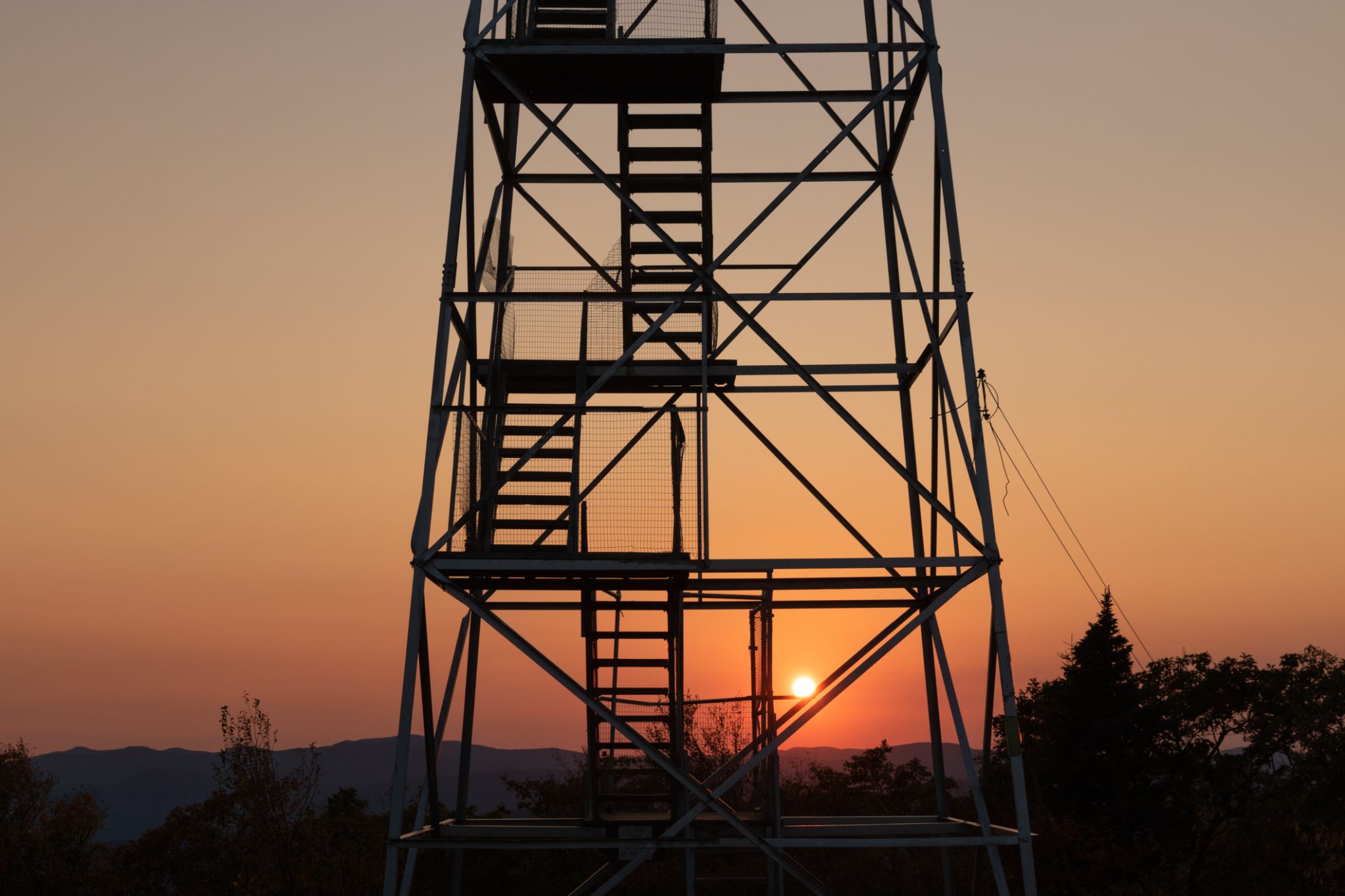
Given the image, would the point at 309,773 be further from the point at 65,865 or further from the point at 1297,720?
the point at 1297,720

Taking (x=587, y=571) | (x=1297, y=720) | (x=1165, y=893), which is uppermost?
(x=1297, y=720)

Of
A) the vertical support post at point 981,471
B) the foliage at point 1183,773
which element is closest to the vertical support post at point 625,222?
the vertical support post at point 981,471

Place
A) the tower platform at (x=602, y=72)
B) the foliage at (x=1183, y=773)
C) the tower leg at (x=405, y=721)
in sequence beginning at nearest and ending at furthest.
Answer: the tower leg at (x=405, y=721) → the tower platform at (x=602, y=72) → the foliage at (x=1183, y=773)

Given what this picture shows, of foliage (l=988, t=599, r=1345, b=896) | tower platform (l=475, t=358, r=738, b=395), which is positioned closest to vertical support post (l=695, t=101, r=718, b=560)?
tower platform (l=475, t=358, r=738, b=395)

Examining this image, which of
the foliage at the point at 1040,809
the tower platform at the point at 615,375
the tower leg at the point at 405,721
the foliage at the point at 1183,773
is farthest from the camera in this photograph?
the foliage at the point at 1183,773

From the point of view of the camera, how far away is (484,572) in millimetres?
14625

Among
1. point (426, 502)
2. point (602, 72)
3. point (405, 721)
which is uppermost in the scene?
point (602, 72)

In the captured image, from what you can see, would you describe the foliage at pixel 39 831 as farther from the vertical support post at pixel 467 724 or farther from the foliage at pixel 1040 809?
the vertical support post at pixel 467 724

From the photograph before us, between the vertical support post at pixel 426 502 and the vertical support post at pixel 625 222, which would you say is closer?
the vertical support post at pixel 426 502

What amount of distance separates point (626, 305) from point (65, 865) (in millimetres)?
30829

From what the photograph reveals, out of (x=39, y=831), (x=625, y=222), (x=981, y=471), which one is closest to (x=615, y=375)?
(x=625, y=222)

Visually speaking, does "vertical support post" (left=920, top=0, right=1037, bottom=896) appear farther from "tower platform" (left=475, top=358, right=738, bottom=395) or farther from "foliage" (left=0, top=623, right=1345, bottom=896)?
"foliage" (left=0, top=623, right=1345, bottom=896)

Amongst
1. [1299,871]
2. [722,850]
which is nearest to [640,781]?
[722,850]

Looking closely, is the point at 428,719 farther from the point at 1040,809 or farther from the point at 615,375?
the point at 1040,809
